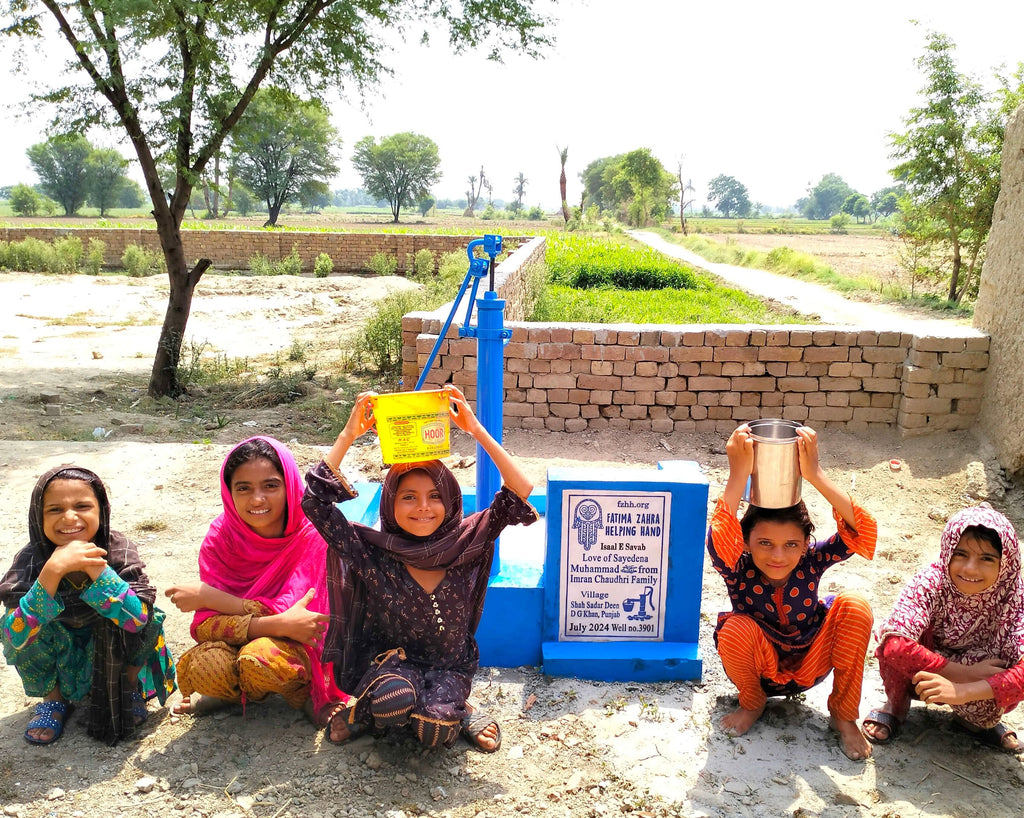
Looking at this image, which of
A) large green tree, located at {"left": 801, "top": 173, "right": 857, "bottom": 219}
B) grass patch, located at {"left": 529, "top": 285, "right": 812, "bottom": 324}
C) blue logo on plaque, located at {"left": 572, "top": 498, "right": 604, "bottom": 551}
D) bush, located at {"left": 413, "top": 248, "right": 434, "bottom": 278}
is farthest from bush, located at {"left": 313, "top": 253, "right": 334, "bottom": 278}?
large green tree, located at {"left": 801, "top": 173, "right": 857, "bottom": 219}

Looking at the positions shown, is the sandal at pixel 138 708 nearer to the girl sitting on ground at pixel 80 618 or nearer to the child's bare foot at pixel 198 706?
the girl sitting on ground at pixel 80 618

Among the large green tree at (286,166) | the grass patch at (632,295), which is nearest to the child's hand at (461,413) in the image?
the grass patch at (632,295)

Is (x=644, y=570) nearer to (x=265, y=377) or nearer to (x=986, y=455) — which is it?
(x=986, y=455)

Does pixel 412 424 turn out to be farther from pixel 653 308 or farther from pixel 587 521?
pixel 653 308

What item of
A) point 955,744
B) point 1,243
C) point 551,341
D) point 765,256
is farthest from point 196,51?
point 765,256

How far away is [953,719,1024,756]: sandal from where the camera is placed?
2787 mm

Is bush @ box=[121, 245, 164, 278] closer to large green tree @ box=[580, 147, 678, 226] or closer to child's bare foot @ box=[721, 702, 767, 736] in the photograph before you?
child's bare foot @ box=[721, 702, 767, 736]

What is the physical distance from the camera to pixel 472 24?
9516mm

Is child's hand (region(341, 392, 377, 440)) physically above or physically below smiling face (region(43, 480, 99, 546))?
above

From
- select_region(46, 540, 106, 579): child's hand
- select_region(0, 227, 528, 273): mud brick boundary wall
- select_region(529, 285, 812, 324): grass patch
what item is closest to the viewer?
select_region(46, 540, 106, 579): child's hand

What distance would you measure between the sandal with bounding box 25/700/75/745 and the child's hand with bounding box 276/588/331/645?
2.63 ft

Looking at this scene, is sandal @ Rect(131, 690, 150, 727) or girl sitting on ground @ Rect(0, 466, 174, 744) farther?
sandal @ Rect(131, 690, 150, 727)

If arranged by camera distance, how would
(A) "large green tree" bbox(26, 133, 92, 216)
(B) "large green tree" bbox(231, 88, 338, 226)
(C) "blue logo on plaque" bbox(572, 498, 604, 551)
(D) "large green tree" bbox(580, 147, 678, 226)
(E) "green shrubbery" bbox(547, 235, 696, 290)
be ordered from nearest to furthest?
(C) "blue logo on plaque" bbox(572, 498, 604, 551), (E) "green shrubbery" bbox(547, 235, 696, 290), (B) "large green tree" bbox(231, 88, 338, 226), (A) "large green tree" bbox(26, 133, 92, 216), (D) "large green tree" bbox(580, 147, 678, 226)

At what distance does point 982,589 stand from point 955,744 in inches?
22.5
